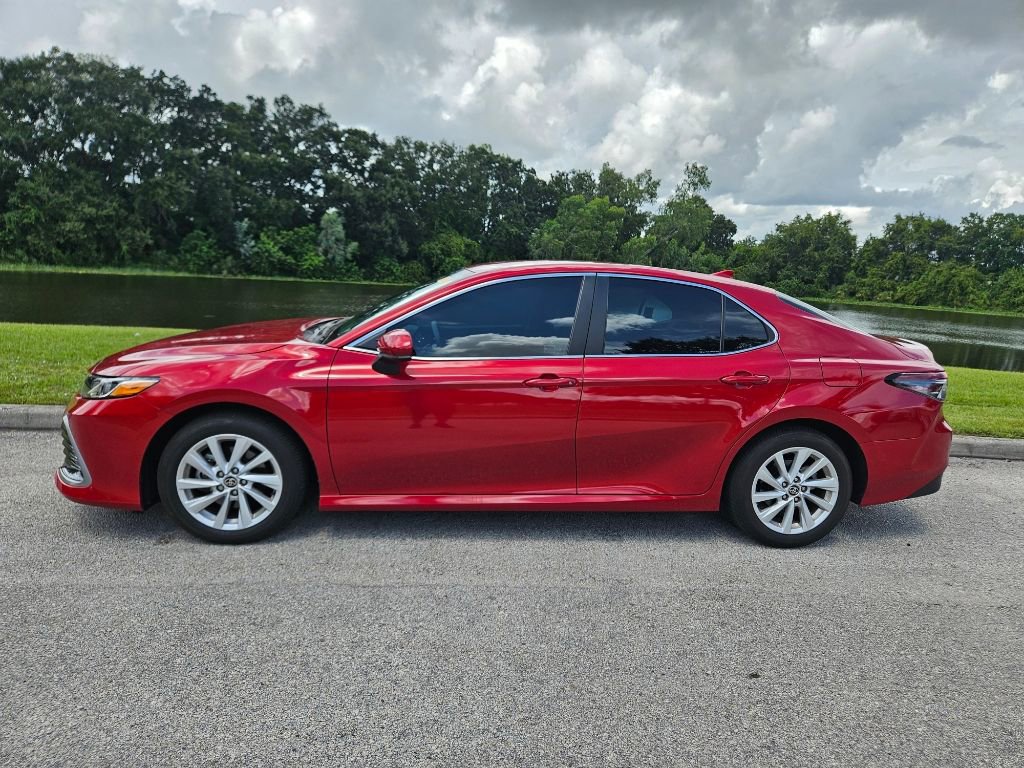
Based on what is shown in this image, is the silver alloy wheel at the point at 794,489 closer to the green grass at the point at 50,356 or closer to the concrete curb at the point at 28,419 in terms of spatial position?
the concrete curb at the point at 28,419

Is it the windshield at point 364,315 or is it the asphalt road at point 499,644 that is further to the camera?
the windshield at point 364,315

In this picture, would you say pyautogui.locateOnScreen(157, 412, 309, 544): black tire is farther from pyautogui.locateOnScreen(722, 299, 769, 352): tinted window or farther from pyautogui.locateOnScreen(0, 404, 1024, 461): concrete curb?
A: pyautogui.locateOnScreen(0, 404, 1024, 461): concrete curb

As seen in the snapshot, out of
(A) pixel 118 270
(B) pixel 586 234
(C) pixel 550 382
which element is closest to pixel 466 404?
(C) pixel 550 382

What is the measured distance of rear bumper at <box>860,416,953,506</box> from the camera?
394cm

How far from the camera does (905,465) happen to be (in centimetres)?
399

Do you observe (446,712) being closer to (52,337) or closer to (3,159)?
(52,337)

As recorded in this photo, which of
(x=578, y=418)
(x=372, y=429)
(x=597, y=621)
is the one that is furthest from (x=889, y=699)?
(x=372, y=429)

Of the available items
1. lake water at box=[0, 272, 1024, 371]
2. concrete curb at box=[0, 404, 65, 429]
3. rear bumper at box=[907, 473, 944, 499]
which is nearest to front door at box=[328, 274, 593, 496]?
rear bumper at box=[907, 473, 944, 499]

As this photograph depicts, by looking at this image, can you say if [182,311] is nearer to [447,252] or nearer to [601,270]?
[601,270]

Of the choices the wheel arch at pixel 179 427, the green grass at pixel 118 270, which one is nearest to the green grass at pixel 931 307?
the green grass at pixel 118 270

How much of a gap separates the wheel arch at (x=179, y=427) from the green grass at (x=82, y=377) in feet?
10.3

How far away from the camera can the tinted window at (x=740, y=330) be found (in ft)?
12.8

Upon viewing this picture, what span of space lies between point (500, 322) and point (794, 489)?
1930mm

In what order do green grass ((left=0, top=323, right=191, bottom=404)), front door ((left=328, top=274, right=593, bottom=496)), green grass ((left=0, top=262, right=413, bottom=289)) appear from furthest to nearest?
green grass ((left=0, top=262, right=413, bottom=289)) < green grass ((left=0, top=323, right=191, bottom=404)) < front door ((left=328, top=274, right=593, bottom=496))
